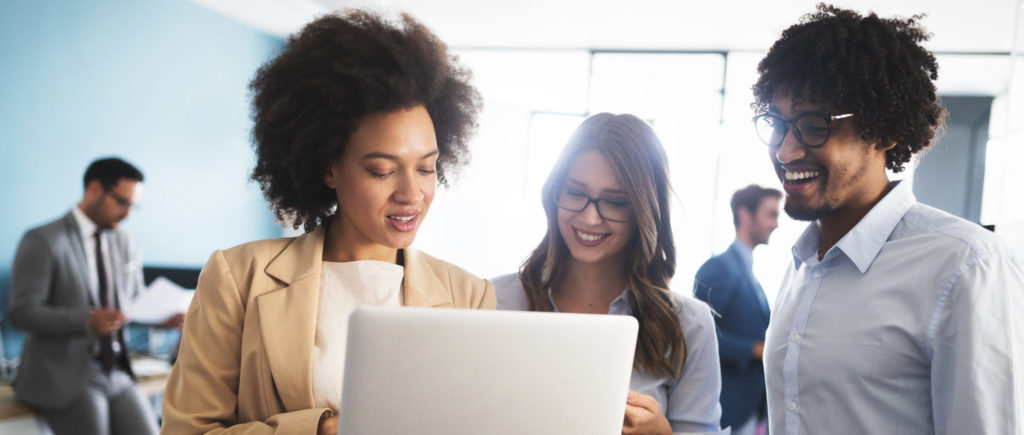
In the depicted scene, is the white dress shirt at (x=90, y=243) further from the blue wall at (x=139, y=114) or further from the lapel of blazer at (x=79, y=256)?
the blue wall at (x=139, y=114)

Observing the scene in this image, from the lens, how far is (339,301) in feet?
4.67

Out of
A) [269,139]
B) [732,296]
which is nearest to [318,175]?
[269,139]

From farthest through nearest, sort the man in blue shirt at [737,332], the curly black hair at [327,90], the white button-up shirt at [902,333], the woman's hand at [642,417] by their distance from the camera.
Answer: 1. the man in blue shirt at [737,332]
2. the woman's hand at [642,417]
3. the curly black hair at [327,90]
4. the white button-up shirt at [902,333]

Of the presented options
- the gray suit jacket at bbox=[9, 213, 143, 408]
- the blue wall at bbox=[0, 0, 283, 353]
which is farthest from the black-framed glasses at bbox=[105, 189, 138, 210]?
the blue wall at bbox=[0, 0, 283, 353]

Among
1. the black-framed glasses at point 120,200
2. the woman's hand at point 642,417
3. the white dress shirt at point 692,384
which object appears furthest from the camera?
the black-framed glasses at point 120,200

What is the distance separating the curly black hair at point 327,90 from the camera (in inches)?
55.2

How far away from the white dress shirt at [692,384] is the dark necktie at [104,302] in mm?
2767

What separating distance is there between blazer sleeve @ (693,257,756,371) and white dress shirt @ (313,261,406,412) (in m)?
2.29

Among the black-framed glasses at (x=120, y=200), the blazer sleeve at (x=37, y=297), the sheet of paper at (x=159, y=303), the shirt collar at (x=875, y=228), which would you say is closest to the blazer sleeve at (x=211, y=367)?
the shirt collar at (x=875, y=228)

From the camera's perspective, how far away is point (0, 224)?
420 centimetres

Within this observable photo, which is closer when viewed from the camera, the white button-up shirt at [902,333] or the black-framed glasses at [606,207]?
the white button-up shirt at [902,333]

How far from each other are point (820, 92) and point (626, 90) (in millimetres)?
4988

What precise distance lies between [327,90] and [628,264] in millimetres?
958

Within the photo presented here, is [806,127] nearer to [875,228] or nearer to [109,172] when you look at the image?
[875,228]
